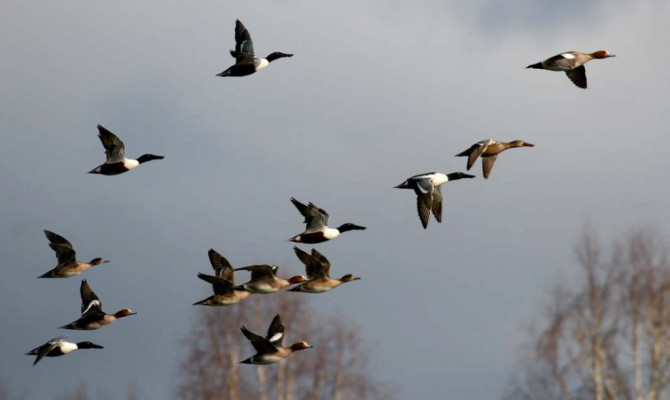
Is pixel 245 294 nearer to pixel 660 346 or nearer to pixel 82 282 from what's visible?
pixel 82 282

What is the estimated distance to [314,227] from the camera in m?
26.5

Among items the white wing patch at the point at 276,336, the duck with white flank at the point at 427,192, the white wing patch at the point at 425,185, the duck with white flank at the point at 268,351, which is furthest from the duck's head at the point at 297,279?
the white wing patch at the point at 425,185

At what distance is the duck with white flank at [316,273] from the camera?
2647 cm

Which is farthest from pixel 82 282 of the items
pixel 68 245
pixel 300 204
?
pixel 300 204

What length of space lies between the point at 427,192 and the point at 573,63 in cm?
369

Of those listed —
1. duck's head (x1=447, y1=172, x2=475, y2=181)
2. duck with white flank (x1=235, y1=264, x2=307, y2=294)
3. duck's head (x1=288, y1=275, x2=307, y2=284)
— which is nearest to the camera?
duck with white flank (x1=235, y1=264, x2=307, y2=294)

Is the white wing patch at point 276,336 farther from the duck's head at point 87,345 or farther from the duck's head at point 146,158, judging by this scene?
the duck's head at point 146,158

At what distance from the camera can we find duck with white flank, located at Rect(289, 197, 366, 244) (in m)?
26.4

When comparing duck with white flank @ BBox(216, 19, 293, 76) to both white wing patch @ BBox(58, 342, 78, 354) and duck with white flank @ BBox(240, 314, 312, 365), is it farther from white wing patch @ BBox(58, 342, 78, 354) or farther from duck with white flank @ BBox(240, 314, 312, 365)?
white wing patch @ BBox(58, 342, 78, 354)

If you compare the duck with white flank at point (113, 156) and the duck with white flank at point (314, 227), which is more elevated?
the duck with white flank at point (113, 156)

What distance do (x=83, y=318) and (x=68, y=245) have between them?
1598mm

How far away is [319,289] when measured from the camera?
26.5 metres

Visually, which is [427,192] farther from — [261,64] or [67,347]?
[67,347]

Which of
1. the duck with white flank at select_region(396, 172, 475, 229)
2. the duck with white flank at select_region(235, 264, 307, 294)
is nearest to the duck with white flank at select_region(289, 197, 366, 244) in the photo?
the duck with white flank at select_region(235, 264, 307, 294)
